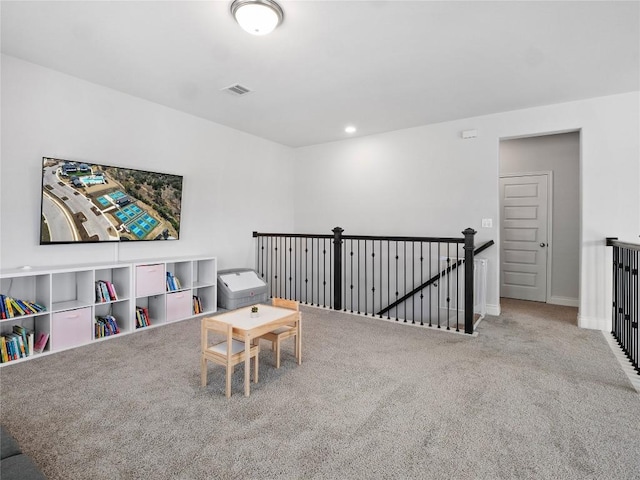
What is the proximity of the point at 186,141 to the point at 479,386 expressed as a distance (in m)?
4.50

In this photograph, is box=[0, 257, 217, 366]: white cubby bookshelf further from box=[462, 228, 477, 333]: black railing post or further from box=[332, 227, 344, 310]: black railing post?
box=[462, 228, 477, 333]: black railing post

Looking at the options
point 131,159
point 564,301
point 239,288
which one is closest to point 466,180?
point 564,301

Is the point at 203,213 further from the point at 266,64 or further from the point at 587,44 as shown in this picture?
the point at 587,44

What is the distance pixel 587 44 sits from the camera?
289 cm

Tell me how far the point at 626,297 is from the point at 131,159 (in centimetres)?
555

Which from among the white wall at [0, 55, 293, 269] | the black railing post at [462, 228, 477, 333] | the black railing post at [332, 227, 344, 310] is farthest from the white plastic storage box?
the black railing post at [462, 228, 477, 333]

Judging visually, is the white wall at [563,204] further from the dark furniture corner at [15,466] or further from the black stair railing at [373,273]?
the dark furniture corner at [15,466]

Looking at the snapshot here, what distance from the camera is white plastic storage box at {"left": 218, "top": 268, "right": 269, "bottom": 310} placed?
15.5ft

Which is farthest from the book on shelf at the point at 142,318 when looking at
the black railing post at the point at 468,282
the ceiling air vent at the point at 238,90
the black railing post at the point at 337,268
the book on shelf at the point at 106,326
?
the black railing post at the point at 468,282

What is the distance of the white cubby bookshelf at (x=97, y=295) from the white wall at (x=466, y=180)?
264 centimetres

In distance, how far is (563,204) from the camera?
5516 mm

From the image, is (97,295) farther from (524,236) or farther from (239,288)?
(524,236)

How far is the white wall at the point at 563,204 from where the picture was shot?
17.7ft

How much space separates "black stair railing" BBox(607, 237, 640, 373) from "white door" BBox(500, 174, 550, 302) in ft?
6.03
